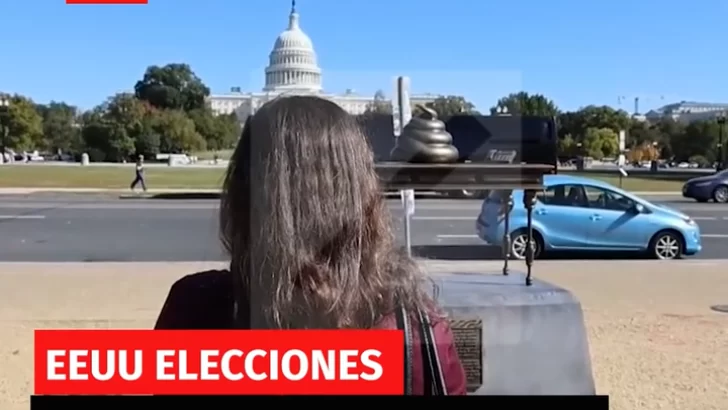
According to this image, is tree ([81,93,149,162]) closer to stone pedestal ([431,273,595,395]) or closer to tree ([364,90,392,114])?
tree ([364,90,392,114])

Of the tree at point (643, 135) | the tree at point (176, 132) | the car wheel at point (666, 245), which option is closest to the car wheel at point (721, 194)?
the tree at point (643, 135)

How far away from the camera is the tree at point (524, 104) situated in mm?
3448

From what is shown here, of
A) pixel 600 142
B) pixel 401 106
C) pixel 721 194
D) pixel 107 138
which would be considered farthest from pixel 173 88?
pixel 721 194

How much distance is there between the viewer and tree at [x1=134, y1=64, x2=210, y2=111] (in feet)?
10.1

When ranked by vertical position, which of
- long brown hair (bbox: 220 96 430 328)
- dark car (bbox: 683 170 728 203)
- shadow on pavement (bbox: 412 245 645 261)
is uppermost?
long brown hair (bbox: 220 96 430 328)

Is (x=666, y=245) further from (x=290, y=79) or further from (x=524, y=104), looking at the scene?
(x=290, y=79)

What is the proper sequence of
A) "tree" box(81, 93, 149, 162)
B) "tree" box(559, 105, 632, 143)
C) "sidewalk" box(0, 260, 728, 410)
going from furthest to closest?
"tree" box(559, 105, 632, 143) → "sidewalk" box(0, 260, 728, 410) → "tree" box(81, 93, 149, 162)

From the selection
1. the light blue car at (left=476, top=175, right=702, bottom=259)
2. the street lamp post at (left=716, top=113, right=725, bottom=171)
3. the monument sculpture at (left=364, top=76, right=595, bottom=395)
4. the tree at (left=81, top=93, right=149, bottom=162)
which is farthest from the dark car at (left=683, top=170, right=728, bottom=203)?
the monument sculpture at (left=364, top=76, right=595, bottom=395)

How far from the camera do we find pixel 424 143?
3.57 metres

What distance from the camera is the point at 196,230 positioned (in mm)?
14375

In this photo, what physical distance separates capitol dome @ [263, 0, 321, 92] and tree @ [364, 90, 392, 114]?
0.22m

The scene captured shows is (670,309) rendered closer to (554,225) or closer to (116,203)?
(554,225)

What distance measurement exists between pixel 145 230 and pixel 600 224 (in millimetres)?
7364

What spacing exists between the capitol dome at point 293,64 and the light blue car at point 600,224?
316 inches
